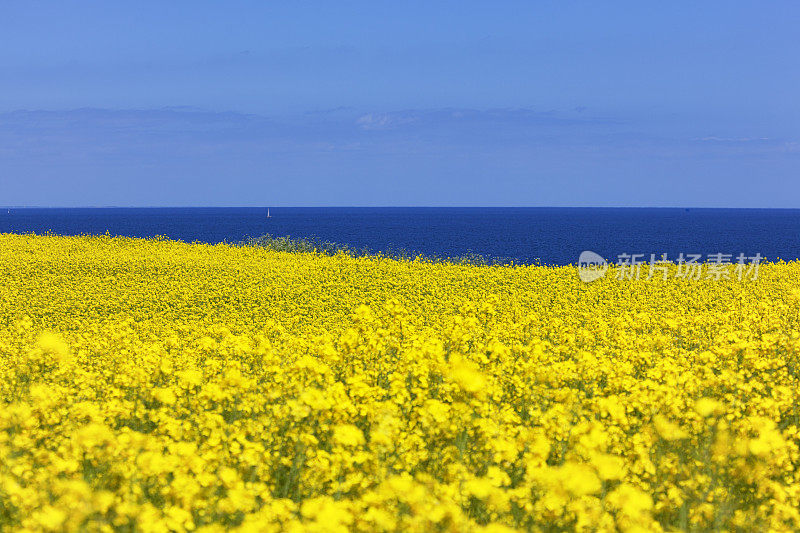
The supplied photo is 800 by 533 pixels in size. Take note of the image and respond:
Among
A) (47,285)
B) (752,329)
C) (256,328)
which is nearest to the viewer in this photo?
(752,329)

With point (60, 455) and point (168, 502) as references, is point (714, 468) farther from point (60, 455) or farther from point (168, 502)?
point (60, 455)

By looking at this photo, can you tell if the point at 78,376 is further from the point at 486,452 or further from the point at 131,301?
the point at 131,301

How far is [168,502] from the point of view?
4500mm

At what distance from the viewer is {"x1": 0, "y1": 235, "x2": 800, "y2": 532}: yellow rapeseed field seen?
4230 millimetres

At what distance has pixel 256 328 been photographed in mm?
13266

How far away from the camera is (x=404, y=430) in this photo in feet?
19.7

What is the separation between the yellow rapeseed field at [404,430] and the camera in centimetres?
423

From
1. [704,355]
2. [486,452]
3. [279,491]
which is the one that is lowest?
[279,491]

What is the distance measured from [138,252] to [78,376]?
20.6m

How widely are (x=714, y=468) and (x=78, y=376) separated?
6738 millimetres

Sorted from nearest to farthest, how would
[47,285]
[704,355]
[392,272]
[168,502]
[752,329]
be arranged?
1. [168,502]
2. [704,355]
3. [752,329]
4. [47,285]
5. [392,272]

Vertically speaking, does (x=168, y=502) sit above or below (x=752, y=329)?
below

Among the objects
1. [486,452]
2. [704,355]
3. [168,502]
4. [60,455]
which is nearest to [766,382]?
[704,355]

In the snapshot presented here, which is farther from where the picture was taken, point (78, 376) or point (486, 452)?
point (78, 376)
